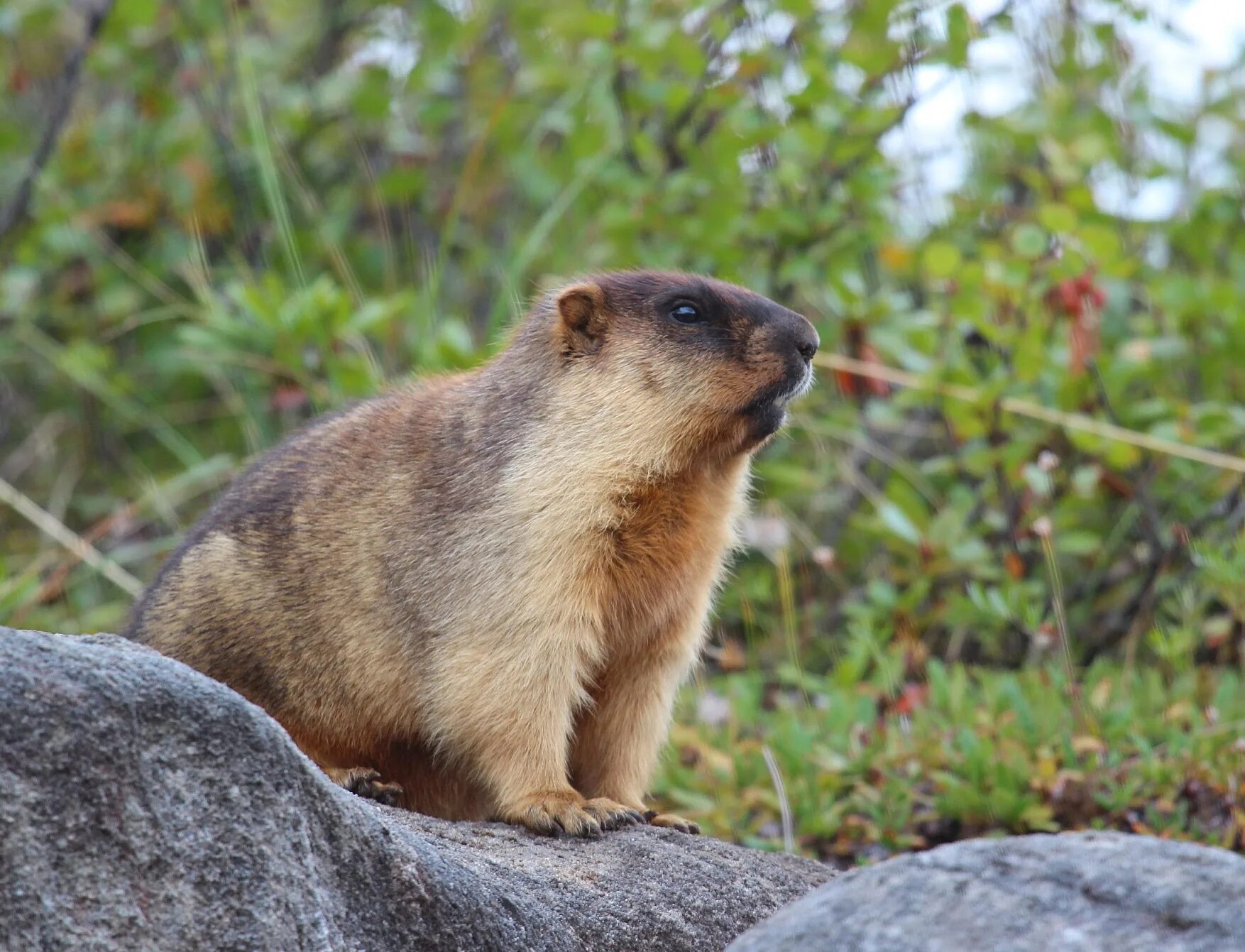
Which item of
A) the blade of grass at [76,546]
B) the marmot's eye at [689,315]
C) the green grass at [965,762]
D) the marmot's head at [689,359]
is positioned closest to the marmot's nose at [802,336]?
the marmot's head at [689,359]

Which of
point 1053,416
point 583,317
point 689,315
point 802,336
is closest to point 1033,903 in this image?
point 802,336

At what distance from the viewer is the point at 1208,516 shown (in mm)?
7566

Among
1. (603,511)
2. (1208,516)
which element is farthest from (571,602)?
(1208,516)

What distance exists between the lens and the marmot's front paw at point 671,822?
4723 mm

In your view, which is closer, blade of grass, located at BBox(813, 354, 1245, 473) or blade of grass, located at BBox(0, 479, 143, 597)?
blade of grass, located at BBox(813, 354, 1245, 473)

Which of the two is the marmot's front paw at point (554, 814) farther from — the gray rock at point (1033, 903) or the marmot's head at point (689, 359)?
the gray rock at point (1033, 903)

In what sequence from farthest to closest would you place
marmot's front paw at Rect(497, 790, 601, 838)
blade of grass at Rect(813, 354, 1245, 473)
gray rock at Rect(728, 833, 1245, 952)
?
blade of grass at Rect(813, 354, 1245, 473)
marmot's front paw at Rect(497, 790, 601, 838)
gray rock at Rect(728, 833, 1245, 952)

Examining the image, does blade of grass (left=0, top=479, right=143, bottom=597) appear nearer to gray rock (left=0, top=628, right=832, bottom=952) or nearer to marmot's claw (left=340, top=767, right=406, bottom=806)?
marmot's claw (left=340, top=767, right=406, bottom=806)

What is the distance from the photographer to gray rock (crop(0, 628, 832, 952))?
2.72 meters

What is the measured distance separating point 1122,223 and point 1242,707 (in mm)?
3762

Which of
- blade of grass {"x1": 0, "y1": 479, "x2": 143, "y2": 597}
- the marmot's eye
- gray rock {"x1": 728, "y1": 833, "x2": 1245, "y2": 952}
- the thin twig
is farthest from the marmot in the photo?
the thin twig

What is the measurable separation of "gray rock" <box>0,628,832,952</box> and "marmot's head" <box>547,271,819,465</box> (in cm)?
189

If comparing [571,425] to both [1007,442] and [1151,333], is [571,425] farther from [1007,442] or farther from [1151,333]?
[1151,333]

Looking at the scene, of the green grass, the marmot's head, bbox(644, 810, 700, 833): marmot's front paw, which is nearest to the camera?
bbox(644, 810, 700, 833): marmot's front paw
